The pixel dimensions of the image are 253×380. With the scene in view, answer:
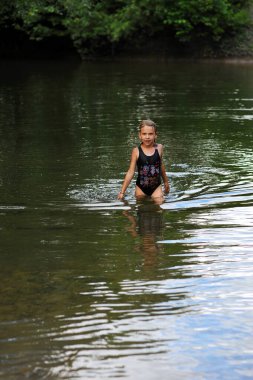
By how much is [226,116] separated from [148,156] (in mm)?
9671

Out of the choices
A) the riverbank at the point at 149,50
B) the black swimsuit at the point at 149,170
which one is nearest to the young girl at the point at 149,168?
the black swimsuit at the point at 149,170

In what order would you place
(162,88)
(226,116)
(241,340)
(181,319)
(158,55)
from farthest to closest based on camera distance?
(158,55)
(162,88)
(226,116)
(181,319)
(241,340)

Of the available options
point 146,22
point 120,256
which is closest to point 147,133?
point 120,256

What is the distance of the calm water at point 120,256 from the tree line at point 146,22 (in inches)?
957

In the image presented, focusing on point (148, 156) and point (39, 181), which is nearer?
point (148, 156)

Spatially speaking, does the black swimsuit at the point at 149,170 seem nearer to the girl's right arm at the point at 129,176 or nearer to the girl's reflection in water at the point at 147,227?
the girl's right arm at the point at 129,176

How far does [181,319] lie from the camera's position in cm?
572

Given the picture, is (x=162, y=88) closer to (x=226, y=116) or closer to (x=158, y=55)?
(x=226, y=116)

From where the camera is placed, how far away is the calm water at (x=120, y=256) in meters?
5.16

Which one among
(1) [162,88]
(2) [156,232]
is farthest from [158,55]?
(2) [156,232]

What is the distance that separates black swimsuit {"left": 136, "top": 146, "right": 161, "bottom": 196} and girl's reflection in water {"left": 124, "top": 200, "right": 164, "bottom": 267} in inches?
13.5

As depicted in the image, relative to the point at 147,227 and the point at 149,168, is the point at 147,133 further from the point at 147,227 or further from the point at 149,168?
the point at 147,227

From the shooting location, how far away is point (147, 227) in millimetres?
9086

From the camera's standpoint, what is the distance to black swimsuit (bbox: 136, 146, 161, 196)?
11023 mm
